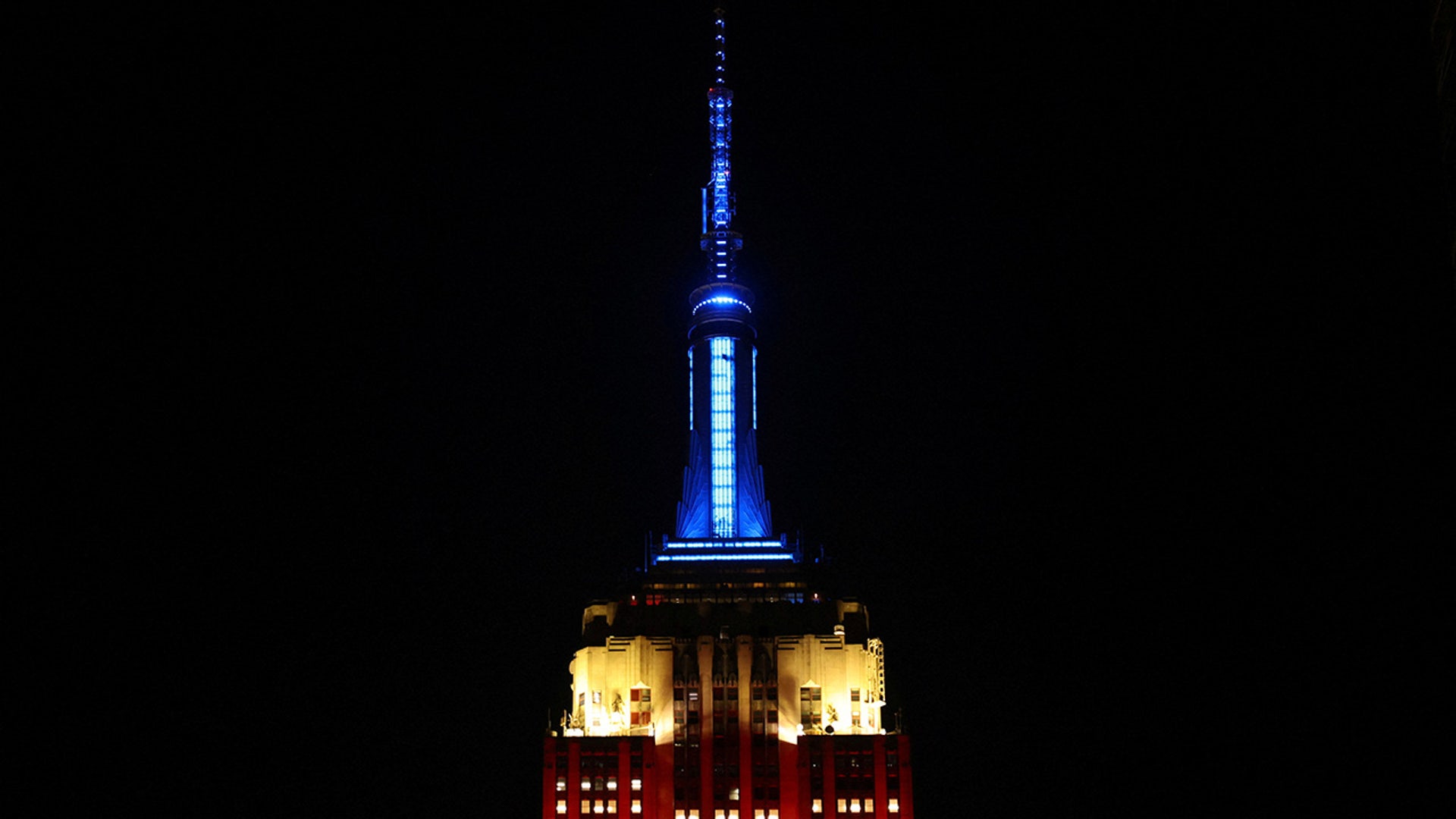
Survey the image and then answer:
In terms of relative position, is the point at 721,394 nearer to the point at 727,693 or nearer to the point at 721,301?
the point at 721,301

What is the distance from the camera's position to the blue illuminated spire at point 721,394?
16812cm

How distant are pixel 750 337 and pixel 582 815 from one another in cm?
5955

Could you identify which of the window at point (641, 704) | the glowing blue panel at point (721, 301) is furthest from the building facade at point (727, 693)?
the glowing blue panel at point (721, 301)

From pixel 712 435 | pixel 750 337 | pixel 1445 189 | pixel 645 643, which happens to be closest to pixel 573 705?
pixel 645 643

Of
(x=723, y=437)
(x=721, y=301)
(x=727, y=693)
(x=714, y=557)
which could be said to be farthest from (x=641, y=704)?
(x=721, y=301)

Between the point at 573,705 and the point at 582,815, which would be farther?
the point at 573,705

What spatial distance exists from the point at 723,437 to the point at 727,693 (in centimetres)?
3432

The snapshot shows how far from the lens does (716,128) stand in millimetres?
173625

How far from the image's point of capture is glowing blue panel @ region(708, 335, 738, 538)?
554ft

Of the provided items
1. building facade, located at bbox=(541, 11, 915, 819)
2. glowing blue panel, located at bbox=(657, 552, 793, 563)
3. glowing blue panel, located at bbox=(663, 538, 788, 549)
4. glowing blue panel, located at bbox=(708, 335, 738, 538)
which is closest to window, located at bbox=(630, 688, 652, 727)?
building facade, located at bbox=(541, 11, 915, 819)

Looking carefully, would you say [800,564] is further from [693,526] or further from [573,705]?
[573,705]

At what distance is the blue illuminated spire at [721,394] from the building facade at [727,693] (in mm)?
330

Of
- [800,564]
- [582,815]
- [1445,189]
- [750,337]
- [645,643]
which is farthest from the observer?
[750,337]

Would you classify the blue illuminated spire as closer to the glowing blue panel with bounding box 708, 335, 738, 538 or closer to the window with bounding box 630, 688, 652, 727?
the glowing blue panel with bounding box 708, 335, 738, 538
